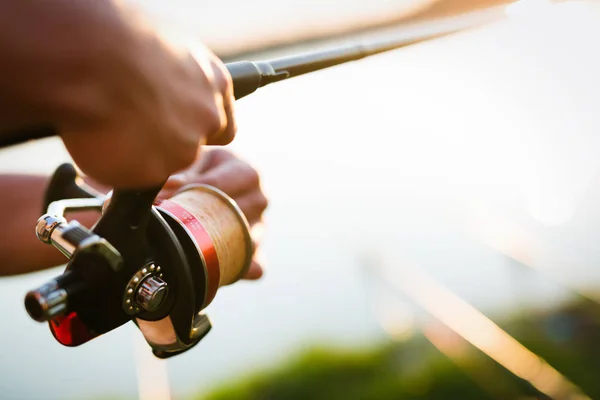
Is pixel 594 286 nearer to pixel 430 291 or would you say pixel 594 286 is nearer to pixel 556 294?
pixel 556 294

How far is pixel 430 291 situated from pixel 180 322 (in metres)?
6.74

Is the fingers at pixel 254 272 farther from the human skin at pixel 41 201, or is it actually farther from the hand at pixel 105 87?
the hand at pixel 105 87

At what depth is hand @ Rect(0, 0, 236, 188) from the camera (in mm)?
409

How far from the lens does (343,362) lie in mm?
7551

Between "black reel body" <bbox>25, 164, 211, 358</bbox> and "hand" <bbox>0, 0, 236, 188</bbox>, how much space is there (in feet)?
0.54

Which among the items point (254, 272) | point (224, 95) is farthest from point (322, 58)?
point (224, 95)

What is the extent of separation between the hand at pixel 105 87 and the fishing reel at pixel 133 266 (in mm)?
164

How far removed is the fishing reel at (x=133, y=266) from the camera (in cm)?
61

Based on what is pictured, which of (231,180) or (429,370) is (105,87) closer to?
(231,180)

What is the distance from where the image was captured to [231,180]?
108cm

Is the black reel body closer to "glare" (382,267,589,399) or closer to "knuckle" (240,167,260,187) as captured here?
"knuckle" (240,167,260,187)

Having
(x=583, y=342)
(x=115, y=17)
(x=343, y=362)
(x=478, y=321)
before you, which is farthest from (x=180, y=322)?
(x=583, y=342)

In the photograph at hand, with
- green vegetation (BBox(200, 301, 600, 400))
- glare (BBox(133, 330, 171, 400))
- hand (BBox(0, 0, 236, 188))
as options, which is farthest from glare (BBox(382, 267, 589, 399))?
hand (BBox(0, 0, 236, 188))

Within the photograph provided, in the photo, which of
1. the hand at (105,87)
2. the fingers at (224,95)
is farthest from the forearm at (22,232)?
the hand at (105,87)
